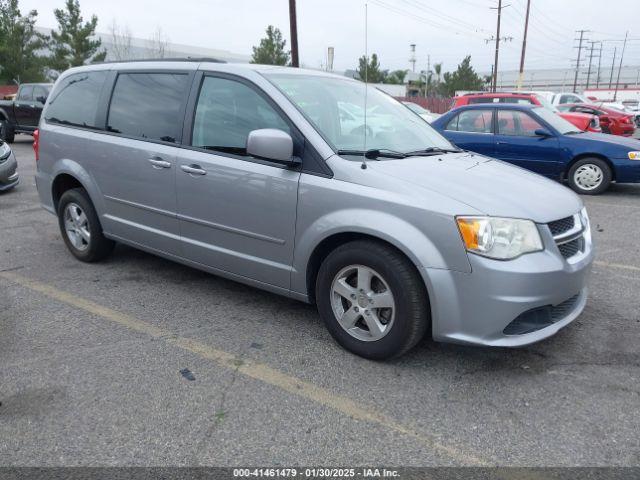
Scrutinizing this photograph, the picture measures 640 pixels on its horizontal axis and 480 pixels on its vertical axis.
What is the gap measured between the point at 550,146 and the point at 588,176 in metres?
0.78

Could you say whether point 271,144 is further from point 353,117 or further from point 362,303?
point 362,303

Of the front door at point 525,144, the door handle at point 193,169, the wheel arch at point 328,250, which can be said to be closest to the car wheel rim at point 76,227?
the door handle at point 193,169

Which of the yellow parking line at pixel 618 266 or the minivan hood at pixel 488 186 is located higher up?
the minivan hood at pixel 488 186

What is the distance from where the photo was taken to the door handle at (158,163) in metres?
4.07

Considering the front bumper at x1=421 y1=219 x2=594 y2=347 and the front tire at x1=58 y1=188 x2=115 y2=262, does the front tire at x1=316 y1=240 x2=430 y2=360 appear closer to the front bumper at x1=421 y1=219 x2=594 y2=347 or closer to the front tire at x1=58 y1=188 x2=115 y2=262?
the front bumper at x1=421 y1=219 x2=594 y2=347

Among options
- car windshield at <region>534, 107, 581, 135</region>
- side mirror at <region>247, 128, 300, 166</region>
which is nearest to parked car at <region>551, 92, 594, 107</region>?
car windshield at <region>534, 107, 581, 135</region>

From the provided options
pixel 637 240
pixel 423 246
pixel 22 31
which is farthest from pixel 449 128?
pixel 22 31

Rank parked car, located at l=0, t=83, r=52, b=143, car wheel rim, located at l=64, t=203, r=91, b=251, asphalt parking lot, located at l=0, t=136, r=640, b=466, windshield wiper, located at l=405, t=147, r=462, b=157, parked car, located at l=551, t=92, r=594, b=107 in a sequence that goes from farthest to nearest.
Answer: parked car, located at l=551, t=92, r=594, b=107 < parked car, located at l=0, t=83, r=52, b=143 < car wheel rim, located at l=64, t=203, r=91, b=251 < windshield wiper, located at l=405, t=147, r=462, b=157 < asphalt parking lot, located at l=0, t=136, r=640, b=466

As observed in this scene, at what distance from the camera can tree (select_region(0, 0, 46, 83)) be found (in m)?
38.9

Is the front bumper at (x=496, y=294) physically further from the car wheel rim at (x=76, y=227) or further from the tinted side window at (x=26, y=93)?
the tinted side window at (x=26, y=93)

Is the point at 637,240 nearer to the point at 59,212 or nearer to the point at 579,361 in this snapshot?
the point at 579,361

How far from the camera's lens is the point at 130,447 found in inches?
98.4

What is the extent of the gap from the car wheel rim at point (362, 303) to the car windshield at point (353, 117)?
0.82 metres

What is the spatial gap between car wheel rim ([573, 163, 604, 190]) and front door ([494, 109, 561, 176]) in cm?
33
